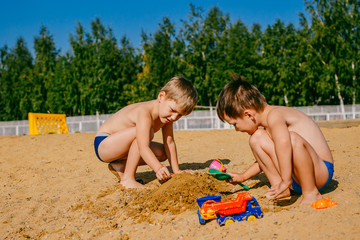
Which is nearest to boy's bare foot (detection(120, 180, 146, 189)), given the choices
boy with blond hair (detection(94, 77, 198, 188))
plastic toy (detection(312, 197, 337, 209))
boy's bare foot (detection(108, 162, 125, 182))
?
boy with blond hair (detection(94, 77, 198, 188))

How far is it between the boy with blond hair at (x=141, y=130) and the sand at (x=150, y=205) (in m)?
0.26

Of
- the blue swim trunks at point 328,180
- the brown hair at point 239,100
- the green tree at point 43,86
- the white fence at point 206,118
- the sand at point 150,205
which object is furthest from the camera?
the green tree at point 43,86

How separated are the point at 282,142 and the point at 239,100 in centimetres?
52

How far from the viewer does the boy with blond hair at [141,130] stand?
3.10 m

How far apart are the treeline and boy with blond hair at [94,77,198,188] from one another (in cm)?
1405

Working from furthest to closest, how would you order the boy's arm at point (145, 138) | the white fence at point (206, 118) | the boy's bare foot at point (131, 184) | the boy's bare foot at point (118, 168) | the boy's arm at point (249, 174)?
1. the white fence at point (206, 118)
2. the boy's bare foot at point (118, 168)
3. the boy's bare foot at point (131, 184)
4. the boy's arm at point (145, 138)
5. the boy's arm at point (249, 174)

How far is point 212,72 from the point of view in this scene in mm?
17891

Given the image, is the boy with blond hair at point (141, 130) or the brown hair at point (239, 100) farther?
the boy with blond hair at point (141, 130)

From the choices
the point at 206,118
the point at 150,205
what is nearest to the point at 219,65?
the point at 206,118

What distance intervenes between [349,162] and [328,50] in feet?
51.2

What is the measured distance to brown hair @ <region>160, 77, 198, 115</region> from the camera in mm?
3127

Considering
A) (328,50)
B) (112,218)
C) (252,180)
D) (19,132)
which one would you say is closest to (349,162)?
(252,180)

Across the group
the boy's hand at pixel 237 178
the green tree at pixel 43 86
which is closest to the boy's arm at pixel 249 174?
the boy's hand at pixel 237 178

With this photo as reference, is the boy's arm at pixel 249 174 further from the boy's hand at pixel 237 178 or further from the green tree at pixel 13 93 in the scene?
the green tree at pixel 13 93
